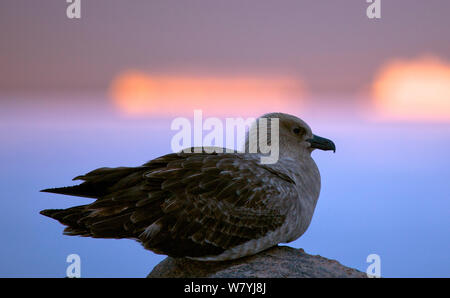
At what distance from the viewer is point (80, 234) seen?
621 cm

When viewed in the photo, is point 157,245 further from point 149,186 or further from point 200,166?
point 200,166

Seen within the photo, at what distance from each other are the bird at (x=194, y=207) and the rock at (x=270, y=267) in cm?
15

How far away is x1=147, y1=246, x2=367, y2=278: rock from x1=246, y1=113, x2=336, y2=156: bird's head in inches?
60.7

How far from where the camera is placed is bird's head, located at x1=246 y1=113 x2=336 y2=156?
7551 millimetres

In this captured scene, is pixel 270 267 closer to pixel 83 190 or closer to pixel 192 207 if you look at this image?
pixel 192 207

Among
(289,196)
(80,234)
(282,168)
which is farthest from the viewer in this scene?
(282,168)

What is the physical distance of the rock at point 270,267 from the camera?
622 cm

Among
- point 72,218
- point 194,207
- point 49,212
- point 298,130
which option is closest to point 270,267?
point 194,207

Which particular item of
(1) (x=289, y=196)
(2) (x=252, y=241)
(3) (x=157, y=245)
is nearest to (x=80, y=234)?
(3) (x=157, y=245)

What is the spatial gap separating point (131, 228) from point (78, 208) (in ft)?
2.80

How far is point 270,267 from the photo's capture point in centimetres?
632

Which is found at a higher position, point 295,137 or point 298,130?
point 298,130

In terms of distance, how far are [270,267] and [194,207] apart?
1.25 meters
